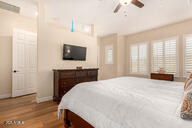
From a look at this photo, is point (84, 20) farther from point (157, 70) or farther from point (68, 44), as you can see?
point (157, 70)

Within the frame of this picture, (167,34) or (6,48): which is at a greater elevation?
(167,34)

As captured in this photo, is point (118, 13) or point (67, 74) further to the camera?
point (118, 13)

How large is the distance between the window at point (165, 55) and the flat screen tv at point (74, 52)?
305cm

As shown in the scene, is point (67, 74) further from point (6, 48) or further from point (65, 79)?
point (6, 48)

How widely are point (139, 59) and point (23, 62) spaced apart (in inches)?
193

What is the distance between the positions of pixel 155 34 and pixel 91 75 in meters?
3.35

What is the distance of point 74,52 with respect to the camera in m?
3.75

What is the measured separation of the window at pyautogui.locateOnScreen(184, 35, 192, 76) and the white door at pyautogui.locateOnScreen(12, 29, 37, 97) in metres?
5.55

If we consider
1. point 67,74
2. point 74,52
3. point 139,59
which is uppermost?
point 74,52

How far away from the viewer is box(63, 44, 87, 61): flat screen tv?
3537 mm

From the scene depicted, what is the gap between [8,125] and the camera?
179 cm

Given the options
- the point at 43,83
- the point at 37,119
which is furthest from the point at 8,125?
the point at 43,83

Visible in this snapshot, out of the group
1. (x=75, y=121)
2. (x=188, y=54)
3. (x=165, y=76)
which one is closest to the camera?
(x=75, y=121)

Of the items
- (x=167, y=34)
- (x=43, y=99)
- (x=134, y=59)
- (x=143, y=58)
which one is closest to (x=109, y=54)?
(x=134, y=59)
